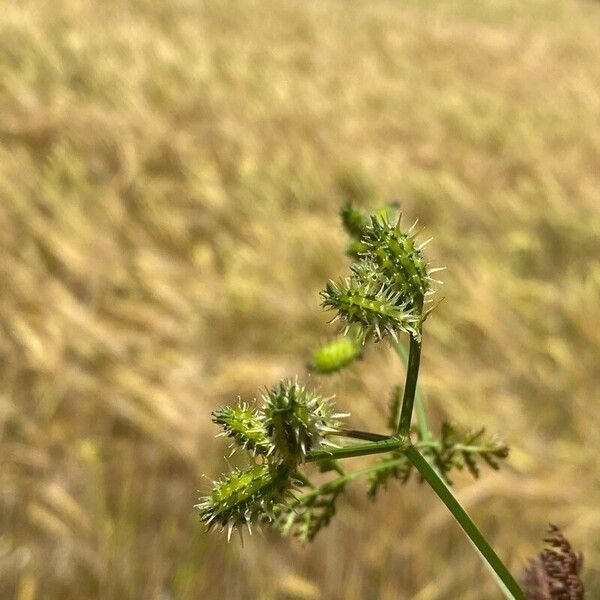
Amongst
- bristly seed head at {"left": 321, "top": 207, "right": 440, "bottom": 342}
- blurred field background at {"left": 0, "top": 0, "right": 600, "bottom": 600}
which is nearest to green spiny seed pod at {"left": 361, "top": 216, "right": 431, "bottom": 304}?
bristly seed head at {"left": 321, "top": 207, "right": 440, "bottom": 342}

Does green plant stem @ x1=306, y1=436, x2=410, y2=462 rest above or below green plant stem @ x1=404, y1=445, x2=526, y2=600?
above

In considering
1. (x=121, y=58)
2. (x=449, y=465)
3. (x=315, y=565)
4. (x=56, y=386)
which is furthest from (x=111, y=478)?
(x=121, y=58)

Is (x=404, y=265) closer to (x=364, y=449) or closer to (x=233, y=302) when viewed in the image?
(x=364, y=449)

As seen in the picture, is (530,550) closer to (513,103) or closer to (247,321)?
(247,321)

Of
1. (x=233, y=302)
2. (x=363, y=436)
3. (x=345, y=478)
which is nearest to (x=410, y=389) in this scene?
(x=363, y=436)

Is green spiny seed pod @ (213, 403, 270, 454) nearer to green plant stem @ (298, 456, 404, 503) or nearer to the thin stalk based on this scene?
the thin stalk

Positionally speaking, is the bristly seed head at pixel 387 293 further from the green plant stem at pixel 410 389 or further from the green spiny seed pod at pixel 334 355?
the green spiny seed pod at pixel 334 355
